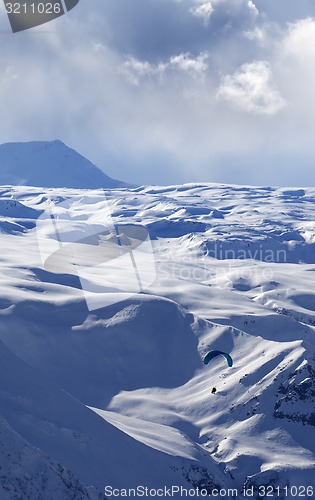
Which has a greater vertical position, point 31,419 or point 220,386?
point 31,419

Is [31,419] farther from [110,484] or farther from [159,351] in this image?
[159,351]

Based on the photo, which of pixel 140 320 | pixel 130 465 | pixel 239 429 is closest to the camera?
pixel 130 465

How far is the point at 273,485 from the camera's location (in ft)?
411

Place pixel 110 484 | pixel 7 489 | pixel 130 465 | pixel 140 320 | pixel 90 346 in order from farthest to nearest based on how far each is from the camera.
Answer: pixel 140 320, pixel 90 346, pixel 130 465, pixel 110 484, pixel 7 489

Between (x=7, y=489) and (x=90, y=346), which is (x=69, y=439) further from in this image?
(x=90, y=346)

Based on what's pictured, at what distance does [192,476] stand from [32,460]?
35.9m

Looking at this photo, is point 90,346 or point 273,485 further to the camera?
point 90,346

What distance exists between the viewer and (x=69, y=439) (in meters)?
108

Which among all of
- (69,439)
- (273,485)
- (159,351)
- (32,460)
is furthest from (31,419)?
(159,351)

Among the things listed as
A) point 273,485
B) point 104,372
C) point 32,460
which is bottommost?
point 273,485

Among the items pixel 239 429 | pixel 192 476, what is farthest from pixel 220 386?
pixel 192 476

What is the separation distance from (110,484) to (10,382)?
24843 millimetres

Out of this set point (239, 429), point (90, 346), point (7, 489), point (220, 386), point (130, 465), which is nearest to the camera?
point (7, 489)

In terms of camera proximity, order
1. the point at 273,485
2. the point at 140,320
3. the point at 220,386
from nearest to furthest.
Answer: the point at 273,485 < the point at 220,386 < the point at 140,320
